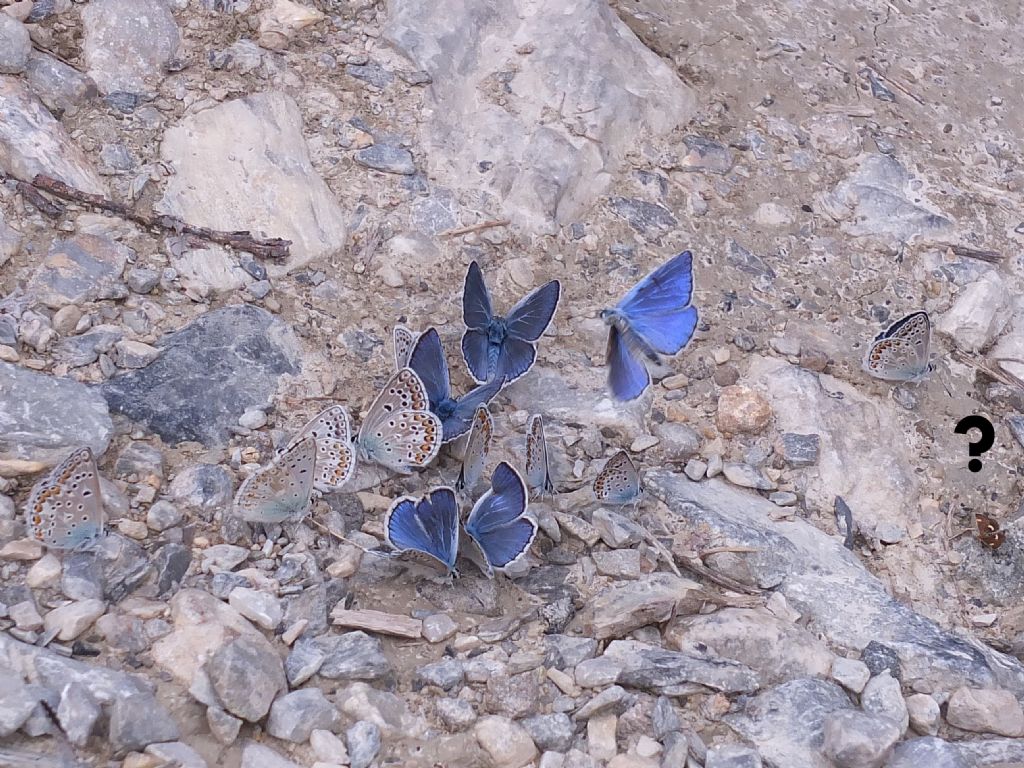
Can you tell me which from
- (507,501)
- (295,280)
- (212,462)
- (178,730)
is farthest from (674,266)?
(178,730)

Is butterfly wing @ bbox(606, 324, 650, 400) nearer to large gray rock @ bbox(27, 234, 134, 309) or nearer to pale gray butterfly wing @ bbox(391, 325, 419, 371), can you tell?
pale gray butterfly wing @ bbox(391, 325, 419, 371)

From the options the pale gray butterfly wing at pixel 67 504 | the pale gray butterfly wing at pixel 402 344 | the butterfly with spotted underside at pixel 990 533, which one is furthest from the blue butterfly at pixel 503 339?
the butterfly with spotted underside at pixel 990 533

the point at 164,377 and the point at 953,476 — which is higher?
the point at 164,377

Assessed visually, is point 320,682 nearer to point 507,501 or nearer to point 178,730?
point 178,730

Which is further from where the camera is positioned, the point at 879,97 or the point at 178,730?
the point at 879,97

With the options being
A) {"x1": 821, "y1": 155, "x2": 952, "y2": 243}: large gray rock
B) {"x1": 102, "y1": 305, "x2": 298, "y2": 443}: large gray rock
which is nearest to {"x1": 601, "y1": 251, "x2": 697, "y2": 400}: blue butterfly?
{"x1": 102, "y1": 305, "x2": 298, "y2": 443}: large gray rock

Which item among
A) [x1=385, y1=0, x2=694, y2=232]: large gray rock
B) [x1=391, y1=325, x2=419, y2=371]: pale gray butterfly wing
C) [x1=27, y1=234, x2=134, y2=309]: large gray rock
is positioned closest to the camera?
[x1=27, y1=234, x2=134, y2=309]: large gray rock

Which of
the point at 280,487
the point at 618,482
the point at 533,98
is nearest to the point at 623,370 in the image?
the point at 618,482
